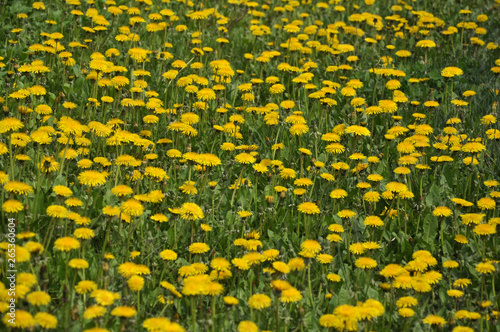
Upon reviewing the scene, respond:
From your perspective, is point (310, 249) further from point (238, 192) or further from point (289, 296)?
point (238, 192)

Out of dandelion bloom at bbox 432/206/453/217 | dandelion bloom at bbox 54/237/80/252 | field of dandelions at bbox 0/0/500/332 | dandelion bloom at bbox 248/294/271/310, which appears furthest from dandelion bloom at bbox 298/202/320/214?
dandelion bloom at bbox 54/237/80/252

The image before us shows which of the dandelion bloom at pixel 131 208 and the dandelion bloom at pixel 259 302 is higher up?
the dandelion bloom at pixel 131 208

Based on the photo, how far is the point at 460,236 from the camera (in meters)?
4.16

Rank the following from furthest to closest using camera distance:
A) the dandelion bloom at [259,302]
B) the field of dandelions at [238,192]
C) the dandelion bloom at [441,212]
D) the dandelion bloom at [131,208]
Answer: the dandelion bloom at [441,212]
the dandelion bloom at [131,208]
the field of dandelions at [238,192]
the dandelion bloom at [259,302]

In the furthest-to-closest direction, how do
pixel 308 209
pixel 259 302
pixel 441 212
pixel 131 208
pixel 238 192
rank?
pixel 238 192
pixel 441 212
pixel 308 209
pixel 131 208
pixel 259 302

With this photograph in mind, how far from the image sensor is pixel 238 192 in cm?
466

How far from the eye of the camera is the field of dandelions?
340 cm

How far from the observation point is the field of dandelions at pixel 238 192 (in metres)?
3.40

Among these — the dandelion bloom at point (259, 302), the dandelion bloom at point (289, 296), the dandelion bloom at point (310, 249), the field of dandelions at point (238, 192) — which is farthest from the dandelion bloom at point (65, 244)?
the dandelion bloom at point (310, 249)

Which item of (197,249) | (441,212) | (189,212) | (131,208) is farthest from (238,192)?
(441,212)

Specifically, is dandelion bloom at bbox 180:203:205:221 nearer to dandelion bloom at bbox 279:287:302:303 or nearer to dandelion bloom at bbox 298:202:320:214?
dandelion bloom at bbox 298:202:320:214

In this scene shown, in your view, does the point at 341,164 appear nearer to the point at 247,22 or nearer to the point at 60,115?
the point at 60,115

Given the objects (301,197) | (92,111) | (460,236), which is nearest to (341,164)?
(301,197)

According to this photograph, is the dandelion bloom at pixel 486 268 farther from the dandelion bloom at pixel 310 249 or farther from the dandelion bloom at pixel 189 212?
the dandelion bloom at pixel 189 212
